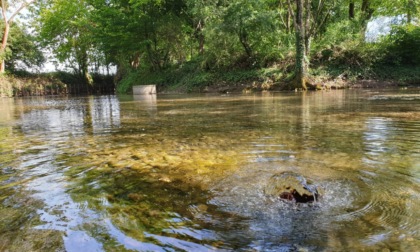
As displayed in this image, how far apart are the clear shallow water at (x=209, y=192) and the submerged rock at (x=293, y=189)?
74 millimetres

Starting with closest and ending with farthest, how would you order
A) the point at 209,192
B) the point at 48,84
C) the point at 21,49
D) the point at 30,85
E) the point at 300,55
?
the point at 209,192 < the point at 300,55 < the point at 30,85 < the point at 48,84 < the point at 21,49

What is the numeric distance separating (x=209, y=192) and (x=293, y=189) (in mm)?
636

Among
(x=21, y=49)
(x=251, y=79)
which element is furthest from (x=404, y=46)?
(x=21, y=49)

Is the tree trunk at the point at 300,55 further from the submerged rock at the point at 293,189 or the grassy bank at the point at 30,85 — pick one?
the grassy bank at the point at 30,85

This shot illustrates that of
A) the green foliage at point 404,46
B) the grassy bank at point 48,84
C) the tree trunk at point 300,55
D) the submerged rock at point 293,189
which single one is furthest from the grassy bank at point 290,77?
the grassy bank at point 48,84

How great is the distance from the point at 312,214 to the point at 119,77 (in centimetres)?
4000

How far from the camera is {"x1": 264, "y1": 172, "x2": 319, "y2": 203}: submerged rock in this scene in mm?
2117

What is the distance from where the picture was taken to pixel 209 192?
237cm

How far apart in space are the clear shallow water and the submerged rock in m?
0.07

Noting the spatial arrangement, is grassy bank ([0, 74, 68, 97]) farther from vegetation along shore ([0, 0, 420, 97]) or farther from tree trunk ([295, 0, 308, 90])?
tree trunk ([295, 0, 308, 90])

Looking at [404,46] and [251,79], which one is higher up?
[404,46]

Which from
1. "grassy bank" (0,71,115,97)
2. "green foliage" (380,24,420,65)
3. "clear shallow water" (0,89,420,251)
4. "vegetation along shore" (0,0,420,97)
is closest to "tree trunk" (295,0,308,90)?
"vegetation along shore" (0,0,420,97)

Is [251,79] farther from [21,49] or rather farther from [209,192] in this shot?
[21,49]

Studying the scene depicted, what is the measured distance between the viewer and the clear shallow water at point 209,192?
1677 millimetres
